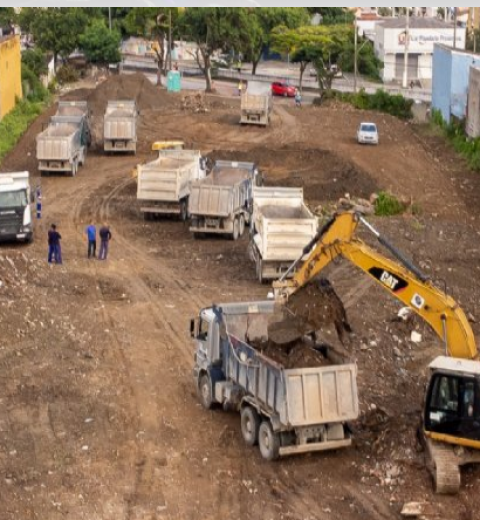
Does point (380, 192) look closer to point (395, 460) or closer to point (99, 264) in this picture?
point (99, 264)

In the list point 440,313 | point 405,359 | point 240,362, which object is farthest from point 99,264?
point 440,313

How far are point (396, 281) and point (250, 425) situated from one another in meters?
3.22

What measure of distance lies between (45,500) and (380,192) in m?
27.9

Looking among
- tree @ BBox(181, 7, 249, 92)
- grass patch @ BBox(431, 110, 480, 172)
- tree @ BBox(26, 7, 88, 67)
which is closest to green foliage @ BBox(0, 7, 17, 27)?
tree @ BBox(26, 7, 88, 67)

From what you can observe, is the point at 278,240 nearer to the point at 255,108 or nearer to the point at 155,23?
the point at 255,108

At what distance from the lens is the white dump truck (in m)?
33.2

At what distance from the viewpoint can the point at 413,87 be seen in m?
94.5

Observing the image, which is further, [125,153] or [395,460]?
[125,153]

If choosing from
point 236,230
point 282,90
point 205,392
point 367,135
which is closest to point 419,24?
point 282,90

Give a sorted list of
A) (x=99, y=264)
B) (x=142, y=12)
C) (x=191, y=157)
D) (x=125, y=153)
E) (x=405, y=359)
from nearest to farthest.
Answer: (x=405, y=359) → (x=99, y=264) → (x=191, y=157) → (x=125, y=153) → (x=142, y=12)

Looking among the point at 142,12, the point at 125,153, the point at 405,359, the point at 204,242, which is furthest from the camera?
the point at 142,12

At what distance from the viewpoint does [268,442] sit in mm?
16969

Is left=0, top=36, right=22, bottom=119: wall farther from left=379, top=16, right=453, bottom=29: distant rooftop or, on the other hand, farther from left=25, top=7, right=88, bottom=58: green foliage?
left=379, top=16, right=453, bottom=29: distant rooftop

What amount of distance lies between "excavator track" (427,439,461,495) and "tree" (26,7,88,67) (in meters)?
77.0
